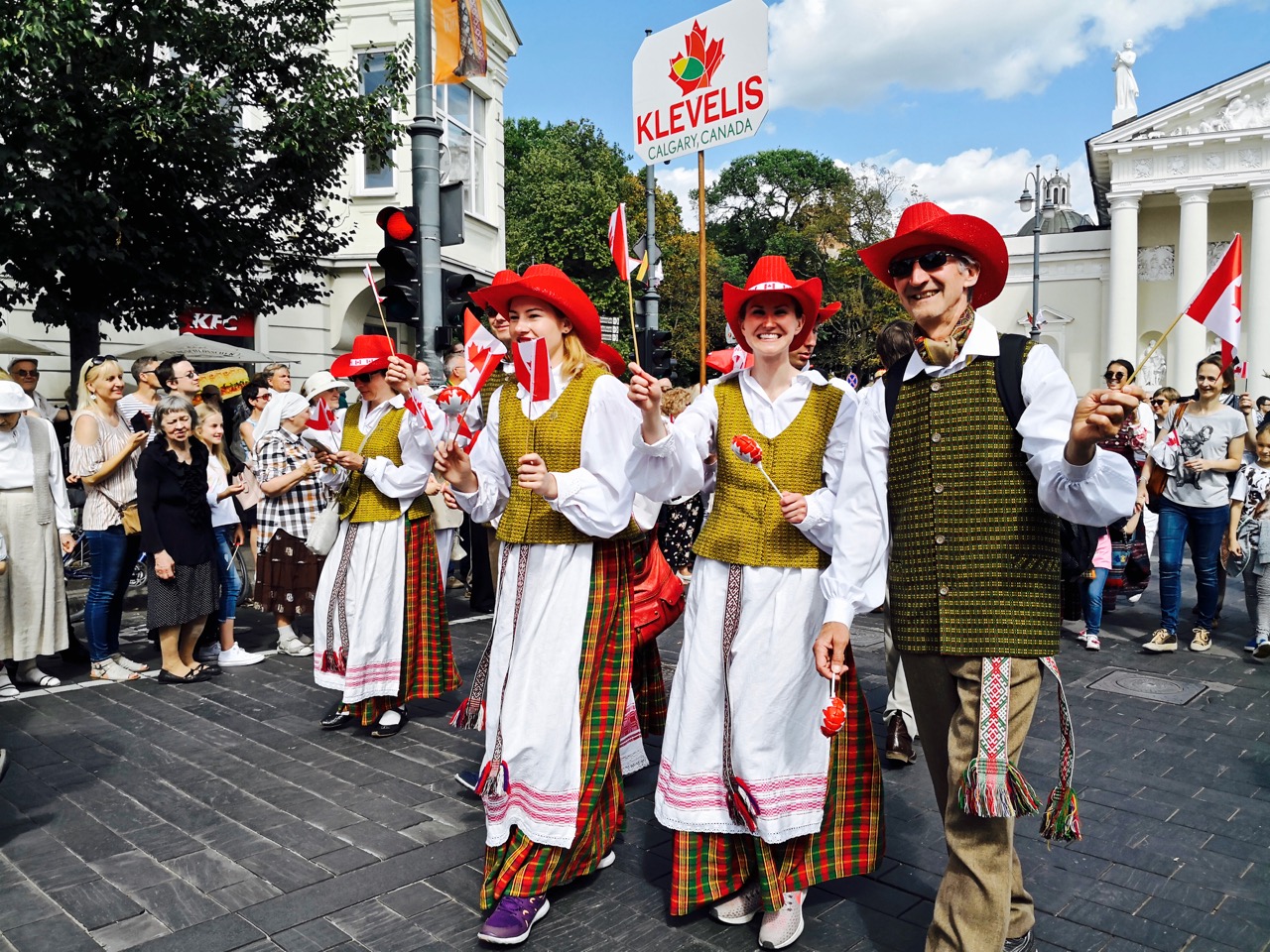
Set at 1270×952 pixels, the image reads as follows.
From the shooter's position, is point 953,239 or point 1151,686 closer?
point 953,239

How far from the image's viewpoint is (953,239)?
2746 mm

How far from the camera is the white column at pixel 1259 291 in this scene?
39625 mm

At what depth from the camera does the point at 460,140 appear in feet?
69.7

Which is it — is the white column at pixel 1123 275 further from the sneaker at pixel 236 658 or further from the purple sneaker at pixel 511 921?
the purple sneaker at pixel 511 921

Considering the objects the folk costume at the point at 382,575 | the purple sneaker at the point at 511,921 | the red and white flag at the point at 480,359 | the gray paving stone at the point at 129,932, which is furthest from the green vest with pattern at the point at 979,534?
the folk costume at the point at 382,575

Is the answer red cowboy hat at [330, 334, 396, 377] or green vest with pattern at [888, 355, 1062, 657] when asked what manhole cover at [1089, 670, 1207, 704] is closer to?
green vest with pattern at [888, 355, 1062, 657]

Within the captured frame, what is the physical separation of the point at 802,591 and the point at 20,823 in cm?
332

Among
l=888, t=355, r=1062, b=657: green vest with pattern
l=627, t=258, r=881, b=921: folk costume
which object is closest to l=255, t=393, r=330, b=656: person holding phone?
l=627, t=258, r=881, b=921: folk costume

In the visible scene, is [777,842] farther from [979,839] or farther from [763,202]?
[763,202]

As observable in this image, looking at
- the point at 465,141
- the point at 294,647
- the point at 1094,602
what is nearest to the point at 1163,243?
the point at 465,141

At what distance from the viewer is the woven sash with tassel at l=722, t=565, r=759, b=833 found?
330 cm

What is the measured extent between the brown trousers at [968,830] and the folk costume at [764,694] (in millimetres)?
572

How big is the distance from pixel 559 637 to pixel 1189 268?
45283 millimetres

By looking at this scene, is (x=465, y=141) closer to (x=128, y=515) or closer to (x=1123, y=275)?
(x=128, y=515)
